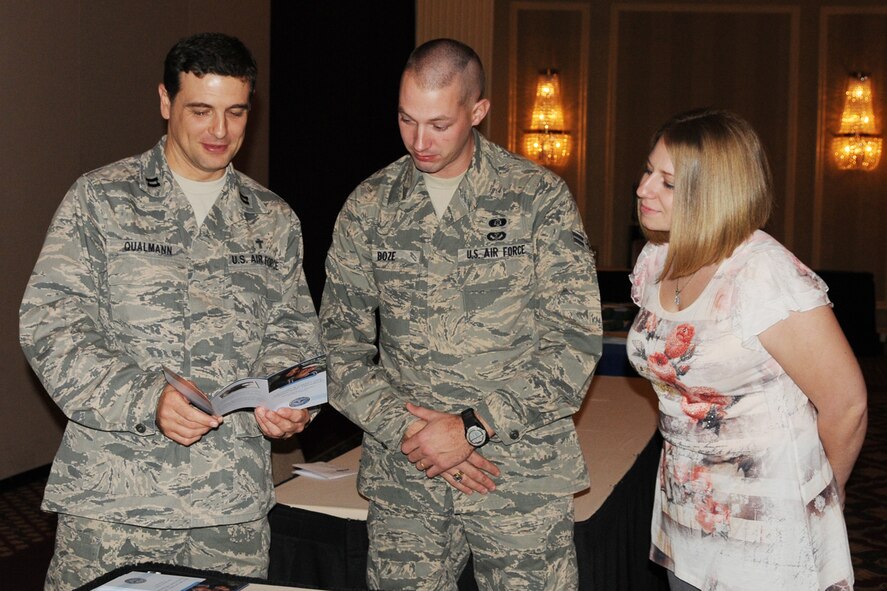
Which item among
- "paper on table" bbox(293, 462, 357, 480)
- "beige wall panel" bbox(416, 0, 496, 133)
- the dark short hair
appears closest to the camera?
the dark short hair

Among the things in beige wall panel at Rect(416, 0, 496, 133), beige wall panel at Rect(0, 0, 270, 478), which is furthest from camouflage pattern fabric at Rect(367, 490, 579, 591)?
beige wall panel at Rect(416, 0, 496, 133)

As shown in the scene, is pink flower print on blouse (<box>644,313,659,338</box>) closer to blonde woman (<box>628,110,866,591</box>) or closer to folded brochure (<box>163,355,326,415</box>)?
blonde woman (<box>628,110,866,591</box>)

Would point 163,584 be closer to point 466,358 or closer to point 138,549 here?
point 138,549

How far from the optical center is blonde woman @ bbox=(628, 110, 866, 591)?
6.32 feet

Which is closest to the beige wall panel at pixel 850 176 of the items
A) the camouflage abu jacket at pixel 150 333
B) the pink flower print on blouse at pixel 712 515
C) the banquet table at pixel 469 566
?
the banquet table at pixel 469 566

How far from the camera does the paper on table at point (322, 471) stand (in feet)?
9.98

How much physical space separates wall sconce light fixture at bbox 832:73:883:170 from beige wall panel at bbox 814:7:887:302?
0.31 feet

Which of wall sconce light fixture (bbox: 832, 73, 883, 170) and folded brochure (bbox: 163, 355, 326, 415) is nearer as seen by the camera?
folded brochure (bbox: 163, 355, 326, 415)

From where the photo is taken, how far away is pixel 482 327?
7.67 ft

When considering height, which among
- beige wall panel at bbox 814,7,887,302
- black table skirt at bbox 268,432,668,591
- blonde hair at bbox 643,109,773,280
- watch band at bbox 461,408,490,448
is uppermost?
beige wall panel at bbox 814,7,887,302

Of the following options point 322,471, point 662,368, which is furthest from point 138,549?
point 662,368

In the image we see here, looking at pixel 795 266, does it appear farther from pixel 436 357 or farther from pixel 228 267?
pixel 228 267

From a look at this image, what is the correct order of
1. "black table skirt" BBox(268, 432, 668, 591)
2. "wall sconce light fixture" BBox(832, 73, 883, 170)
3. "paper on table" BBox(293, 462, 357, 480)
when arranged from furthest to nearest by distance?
1. "wall sconce light fixture" BBox(832, 73, 883, 170)
2. "paper on table" BBox(293, 462, 357, 480)
3. "black table skirt" BBox(268, 432, 668, 591)

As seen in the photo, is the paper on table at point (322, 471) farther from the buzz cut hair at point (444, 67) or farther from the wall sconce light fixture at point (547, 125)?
the wall sconce light fixture at point (547, 125)
